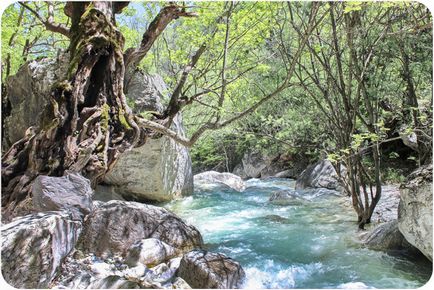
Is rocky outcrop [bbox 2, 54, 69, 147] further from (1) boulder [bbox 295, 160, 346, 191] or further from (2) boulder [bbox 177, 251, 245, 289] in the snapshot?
(1) boulder [bbox 295, 160, 346, 191]

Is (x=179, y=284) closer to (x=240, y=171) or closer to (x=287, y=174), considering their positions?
(x=287, y=174)

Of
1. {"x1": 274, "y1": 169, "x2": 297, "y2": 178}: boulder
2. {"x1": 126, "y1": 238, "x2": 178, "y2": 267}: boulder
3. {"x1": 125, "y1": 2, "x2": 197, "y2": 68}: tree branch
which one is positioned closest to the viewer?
{"x1": 126, "y1": 238, "x2": 178, "y2": 267}: boulder

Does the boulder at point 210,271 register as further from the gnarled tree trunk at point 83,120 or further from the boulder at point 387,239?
the boulder at point 387,239

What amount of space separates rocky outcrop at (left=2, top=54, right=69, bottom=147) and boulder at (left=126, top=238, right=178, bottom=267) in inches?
231

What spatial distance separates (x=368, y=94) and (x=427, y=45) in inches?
59.9

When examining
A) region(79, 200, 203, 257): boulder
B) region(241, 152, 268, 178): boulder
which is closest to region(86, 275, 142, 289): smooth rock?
region(79, 200, 203, 257): boulder

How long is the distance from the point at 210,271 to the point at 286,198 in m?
6.95

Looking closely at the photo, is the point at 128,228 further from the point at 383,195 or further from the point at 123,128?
Result: the point at 383,195

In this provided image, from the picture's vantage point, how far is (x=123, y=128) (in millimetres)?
5996

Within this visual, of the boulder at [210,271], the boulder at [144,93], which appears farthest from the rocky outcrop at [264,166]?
the boulder at [210,271]

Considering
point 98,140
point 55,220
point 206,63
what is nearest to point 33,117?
point 206,63

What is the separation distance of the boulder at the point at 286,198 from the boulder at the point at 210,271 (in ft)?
19.8

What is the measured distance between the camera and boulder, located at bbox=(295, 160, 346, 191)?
40.6ft

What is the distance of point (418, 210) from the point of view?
4.69 m
